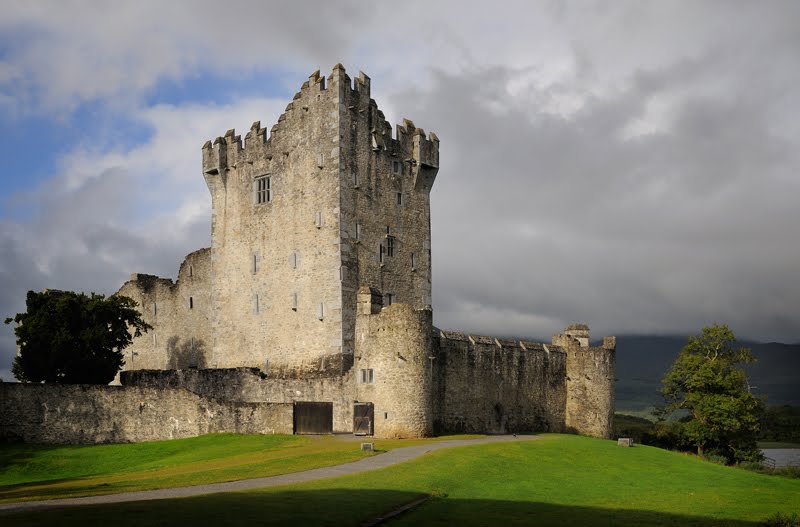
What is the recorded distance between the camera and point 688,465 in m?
41.5

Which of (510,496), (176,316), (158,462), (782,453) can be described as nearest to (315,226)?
(176,316)

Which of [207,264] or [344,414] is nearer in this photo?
[344,414]

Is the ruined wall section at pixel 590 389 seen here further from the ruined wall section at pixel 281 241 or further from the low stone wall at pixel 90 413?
the low stone wall at pixel 90 413

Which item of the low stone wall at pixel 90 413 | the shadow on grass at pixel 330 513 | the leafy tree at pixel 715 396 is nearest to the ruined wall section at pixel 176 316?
the low stone wall at pixel 90 413

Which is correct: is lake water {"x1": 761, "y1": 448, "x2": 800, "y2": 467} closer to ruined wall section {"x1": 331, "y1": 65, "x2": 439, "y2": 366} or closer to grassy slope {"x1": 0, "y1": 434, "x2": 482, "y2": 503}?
ruined wall section {"x1": 331, "y1": 65, "x2": 439, "y2": 366}

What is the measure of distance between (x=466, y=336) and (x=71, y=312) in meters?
22.8

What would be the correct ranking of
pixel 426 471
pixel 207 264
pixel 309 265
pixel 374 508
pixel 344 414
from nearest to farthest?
pixel 374 508
pixel 426 471
pixel 344 414
pixel 309 265
pixel 207 264

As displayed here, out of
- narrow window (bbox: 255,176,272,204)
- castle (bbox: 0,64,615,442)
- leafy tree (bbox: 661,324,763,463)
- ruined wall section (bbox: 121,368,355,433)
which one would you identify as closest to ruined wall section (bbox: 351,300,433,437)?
castle (bbox: 0,64,615,442)

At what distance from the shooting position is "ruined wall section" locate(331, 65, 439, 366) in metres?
54.4

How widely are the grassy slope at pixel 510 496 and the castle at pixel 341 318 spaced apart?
8.61 metres

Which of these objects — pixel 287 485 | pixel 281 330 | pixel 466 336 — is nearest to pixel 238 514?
pixel 287 485

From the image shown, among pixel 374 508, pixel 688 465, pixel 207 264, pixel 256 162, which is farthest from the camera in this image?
pixel 207 264

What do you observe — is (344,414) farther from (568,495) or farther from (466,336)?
(568,495)

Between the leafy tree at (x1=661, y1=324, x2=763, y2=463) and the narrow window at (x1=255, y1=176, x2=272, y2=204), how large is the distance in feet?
85.8
